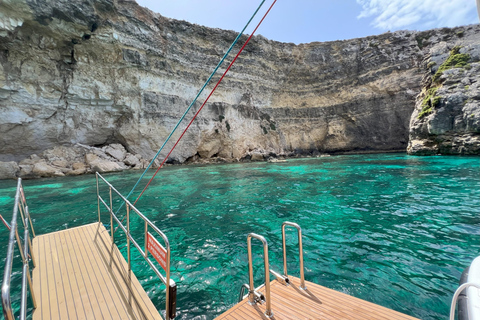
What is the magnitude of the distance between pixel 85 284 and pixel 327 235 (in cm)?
535

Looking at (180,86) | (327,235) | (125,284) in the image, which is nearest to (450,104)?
(327,235)

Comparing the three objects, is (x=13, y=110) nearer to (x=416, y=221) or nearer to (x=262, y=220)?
(x=262, y=220)

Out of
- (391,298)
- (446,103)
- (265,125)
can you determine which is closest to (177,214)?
(391,298)

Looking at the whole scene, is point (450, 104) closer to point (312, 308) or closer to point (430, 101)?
point (430, 101)

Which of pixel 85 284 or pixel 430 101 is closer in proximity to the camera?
pixel 85 284

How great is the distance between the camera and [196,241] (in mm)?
5805

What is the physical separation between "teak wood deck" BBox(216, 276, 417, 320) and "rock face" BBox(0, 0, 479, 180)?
23.7m

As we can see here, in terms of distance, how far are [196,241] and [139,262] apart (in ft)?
4.73

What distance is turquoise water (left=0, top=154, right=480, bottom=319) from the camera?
147 inches

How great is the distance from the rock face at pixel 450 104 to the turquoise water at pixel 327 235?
52.5 ft

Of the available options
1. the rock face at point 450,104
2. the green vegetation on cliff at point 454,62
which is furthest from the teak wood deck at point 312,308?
the green vegetation on cliff at point 454,62

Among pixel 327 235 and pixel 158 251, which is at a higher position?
pixel 158 251

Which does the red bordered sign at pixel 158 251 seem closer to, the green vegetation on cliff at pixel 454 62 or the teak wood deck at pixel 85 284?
the teak wood deck at pixel 85 284

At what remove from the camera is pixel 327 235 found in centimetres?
584
